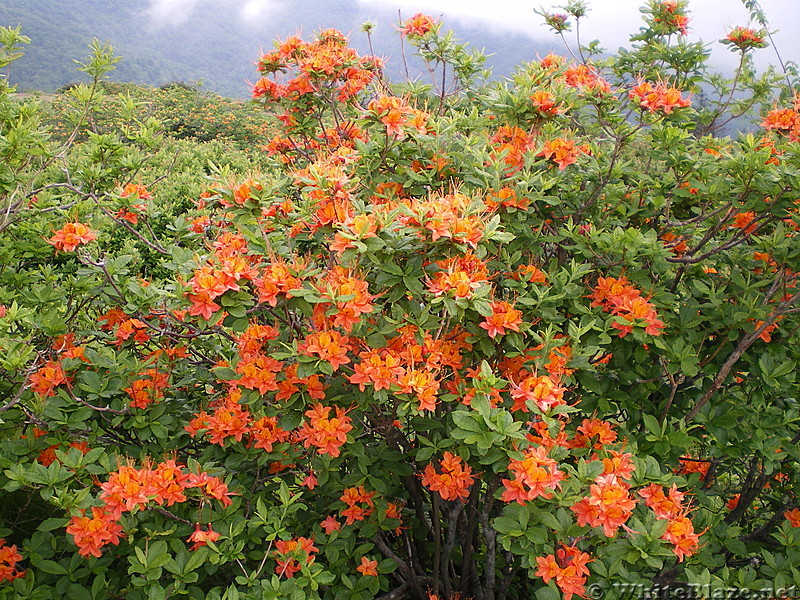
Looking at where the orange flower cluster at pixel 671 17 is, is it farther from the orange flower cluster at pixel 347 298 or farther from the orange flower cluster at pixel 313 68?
the orange flower cluster at pixel 347 298

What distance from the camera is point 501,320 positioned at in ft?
5.37

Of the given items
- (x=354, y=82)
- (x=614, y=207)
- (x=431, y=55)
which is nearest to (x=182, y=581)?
(x=614, y=207)

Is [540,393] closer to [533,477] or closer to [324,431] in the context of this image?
[533,477]

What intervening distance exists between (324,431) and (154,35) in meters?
66.4

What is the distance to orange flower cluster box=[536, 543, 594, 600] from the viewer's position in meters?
1.57

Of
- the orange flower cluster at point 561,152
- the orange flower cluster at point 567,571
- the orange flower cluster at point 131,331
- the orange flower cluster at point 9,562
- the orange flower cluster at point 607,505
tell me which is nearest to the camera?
the orange flower cluster at point 607,505

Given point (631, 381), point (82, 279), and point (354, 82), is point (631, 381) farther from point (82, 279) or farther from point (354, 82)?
point (82, 279)

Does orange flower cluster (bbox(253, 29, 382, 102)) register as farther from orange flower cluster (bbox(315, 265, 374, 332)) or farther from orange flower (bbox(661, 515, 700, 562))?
orange flower (bbox(661, 515, 700, 562))

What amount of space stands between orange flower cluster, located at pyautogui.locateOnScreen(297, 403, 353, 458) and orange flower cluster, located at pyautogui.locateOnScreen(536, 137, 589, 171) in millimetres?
1091

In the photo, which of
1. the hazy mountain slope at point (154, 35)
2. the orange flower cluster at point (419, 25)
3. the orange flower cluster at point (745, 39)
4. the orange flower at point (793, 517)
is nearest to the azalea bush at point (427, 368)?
the orange flower at point (793, 517)

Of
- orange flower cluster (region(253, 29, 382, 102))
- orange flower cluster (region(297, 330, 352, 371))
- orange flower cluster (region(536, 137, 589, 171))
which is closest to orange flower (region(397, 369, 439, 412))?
orange flower cluster (region(297, 330, 352, 371))

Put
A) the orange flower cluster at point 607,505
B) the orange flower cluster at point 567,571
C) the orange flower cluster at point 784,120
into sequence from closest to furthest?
the orange flower cluster at point 607,505 → the orange flower cluster at point 567,571 → the orange flower cluster at point 784,120

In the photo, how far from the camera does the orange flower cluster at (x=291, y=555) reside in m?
1.73

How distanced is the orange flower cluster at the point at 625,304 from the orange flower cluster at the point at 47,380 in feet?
5.80
